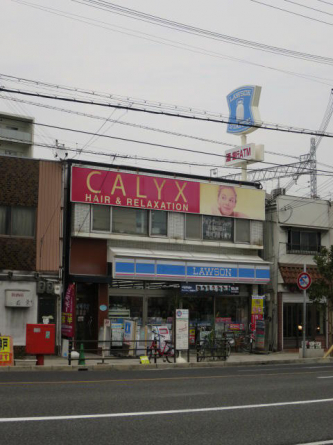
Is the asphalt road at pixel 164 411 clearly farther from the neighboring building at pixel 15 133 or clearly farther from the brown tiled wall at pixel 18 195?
the neighboring building at pixel 15 133

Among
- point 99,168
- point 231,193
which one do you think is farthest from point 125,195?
point 231,193

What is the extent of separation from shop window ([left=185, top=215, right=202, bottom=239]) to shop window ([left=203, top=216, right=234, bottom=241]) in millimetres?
285

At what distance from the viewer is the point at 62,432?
8.54m

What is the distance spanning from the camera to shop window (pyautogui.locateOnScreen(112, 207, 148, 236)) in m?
29.2

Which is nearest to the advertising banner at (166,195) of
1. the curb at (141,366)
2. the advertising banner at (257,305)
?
the advertising banner at (257,305)

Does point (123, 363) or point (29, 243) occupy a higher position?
point (29, 243)

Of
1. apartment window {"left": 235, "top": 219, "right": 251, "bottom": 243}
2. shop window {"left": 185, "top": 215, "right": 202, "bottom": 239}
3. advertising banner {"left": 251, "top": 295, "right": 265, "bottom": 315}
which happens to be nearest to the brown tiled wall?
shop window {"left": 185, "top": 215, "right": 202, "bottom": 239}

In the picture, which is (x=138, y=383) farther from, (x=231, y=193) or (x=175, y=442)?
(x=231, y=193)

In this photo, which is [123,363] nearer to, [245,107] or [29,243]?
[29,243]

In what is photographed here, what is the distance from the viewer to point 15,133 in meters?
72.5

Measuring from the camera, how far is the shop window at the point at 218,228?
3203 centimetres

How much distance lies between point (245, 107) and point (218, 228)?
9.84m

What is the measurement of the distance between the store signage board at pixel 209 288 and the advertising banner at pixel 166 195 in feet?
9.03

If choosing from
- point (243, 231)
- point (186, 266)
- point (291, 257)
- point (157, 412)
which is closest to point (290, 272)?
point (291, 257)
